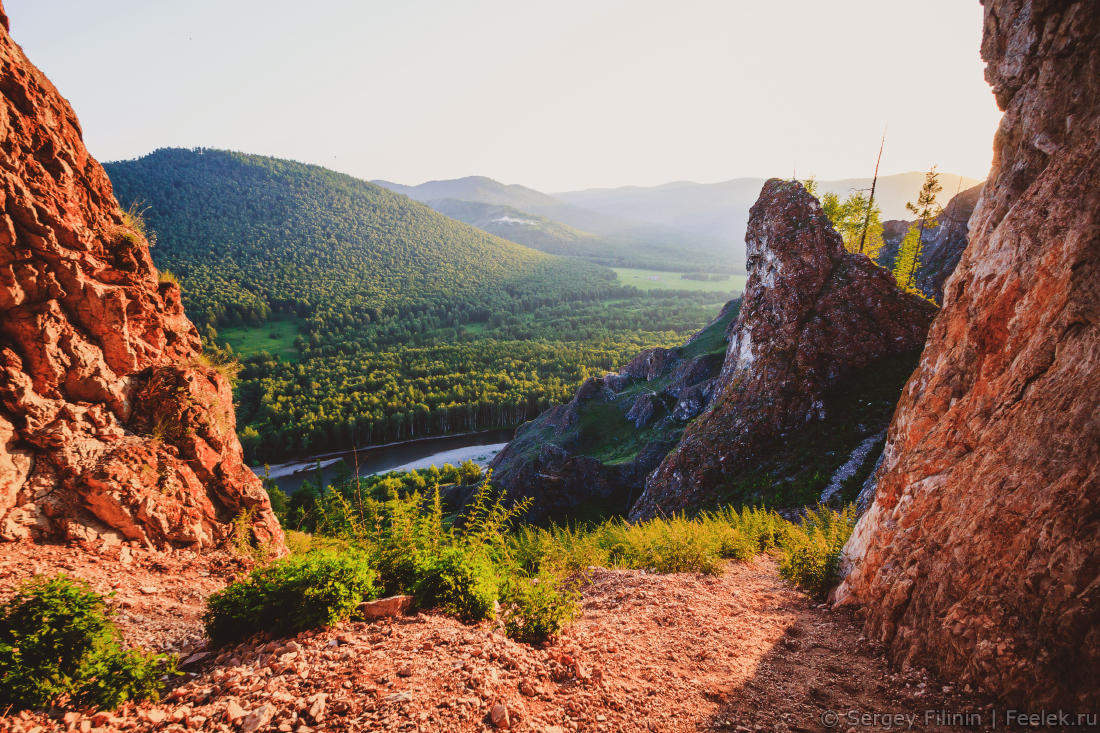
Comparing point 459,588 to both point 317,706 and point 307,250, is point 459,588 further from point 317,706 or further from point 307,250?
point 307,250

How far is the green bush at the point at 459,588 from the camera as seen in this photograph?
22.0 feet

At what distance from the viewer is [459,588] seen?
6797mm

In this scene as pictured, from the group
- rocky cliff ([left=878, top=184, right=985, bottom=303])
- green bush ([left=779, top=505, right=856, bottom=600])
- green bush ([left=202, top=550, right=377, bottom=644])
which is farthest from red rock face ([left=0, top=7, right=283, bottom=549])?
rocky cliff ([left=878, top=184, right=985, bottom=303])

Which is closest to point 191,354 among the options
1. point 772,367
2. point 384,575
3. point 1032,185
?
point 384,575

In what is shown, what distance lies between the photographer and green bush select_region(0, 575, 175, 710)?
3.91m

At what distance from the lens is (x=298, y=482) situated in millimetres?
Result: 59031

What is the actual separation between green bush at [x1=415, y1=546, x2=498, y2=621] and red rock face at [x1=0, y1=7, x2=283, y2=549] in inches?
246

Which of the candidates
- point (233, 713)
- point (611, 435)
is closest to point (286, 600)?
point (233, 713)

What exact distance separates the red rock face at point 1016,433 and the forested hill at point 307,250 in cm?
12593

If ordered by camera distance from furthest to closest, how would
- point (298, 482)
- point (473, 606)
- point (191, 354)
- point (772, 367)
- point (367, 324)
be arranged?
point (367, 324) → point (298, 482) → point (772, 367) → point (191, 354) → point (473, 606)

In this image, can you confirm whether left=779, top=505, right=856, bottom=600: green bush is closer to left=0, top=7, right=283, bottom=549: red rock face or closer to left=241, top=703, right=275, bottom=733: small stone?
left=241, top=703, right=275, bottom=733: small stone

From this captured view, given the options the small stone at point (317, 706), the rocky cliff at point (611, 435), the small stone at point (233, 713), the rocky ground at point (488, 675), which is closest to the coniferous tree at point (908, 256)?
the rocky cliff at point (611, 435)

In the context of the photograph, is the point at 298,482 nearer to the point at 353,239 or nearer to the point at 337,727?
the point at 337,727

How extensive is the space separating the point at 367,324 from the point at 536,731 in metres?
129
